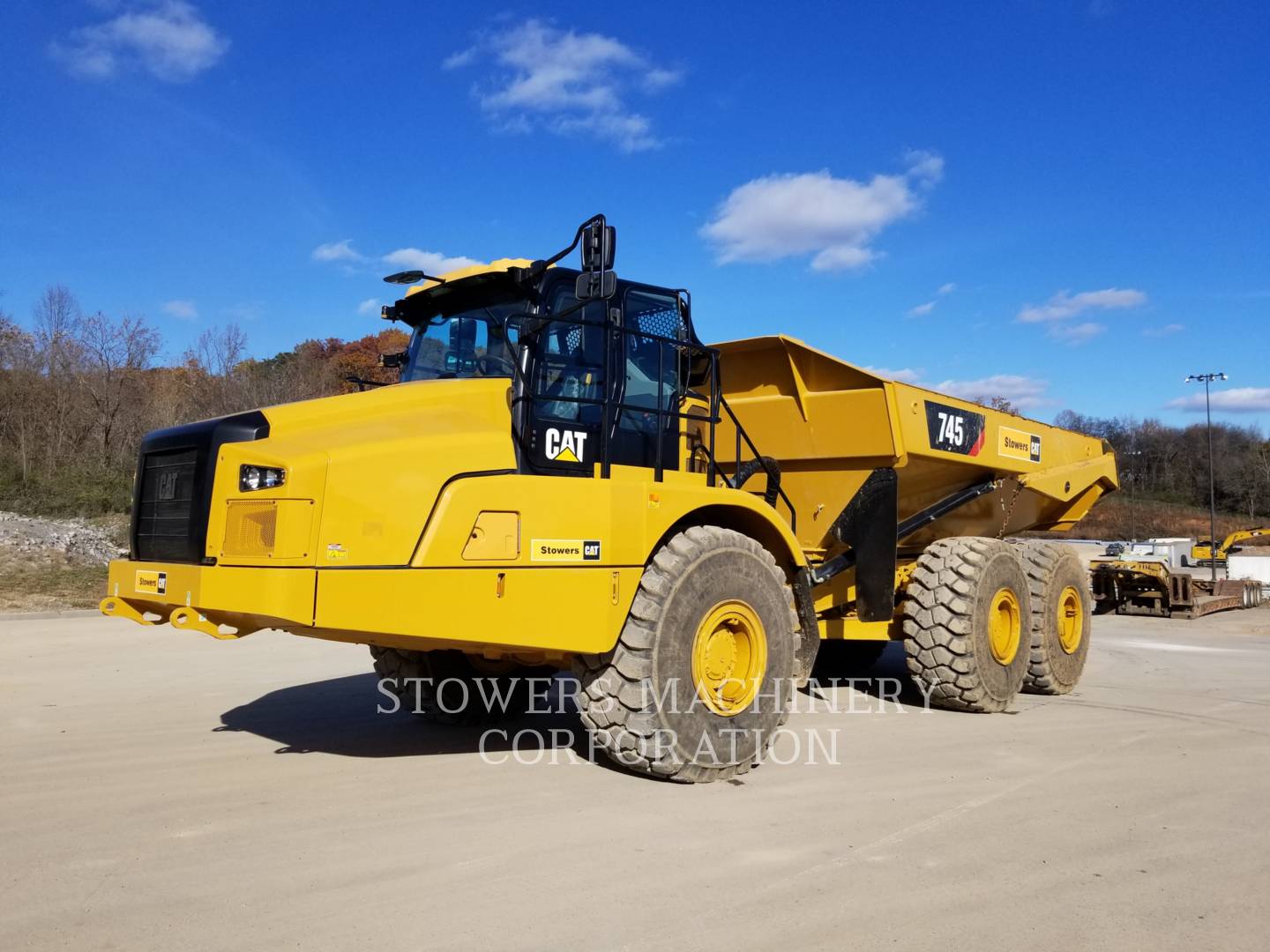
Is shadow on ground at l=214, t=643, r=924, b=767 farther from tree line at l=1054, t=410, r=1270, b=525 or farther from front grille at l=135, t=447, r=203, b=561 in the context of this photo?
tree line at l=1054, t=410, r=1270, b=525

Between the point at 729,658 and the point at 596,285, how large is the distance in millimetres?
2340

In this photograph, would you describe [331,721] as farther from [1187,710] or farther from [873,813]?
[1187,710]

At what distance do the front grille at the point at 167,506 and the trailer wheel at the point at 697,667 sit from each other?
2153 millimetres

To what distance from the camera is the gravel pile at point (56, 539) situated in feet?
65.6

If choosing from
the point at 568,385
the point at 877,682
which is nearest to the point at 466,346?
the point at 568,385

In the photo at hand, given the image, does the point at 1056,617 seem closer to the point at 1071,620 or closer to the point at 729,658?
the point at 1071,620

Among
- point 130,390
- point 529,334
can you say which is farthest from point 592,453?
point 130,390

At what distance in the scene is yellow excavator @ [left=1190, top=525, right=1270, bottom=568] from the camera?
2603 centimetres

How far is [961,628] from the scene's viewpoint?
770 cm

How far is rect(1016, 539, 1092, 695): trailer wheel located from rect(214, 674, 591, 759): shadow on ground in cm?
426

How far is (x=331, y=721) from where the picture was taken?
7.26 metres

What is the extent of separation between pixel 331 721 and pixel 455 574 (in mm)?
3192

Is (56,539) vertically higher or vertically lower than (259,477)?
lower

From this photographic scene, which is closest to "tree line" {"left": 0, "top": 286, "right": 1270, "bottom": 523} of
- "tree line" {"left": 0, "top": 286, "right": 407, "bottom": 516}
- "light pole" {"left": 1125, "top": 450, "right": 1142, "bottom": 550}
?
"tree line" {"left": 0, "top": 286, "right": 407, "bottom": 516}
